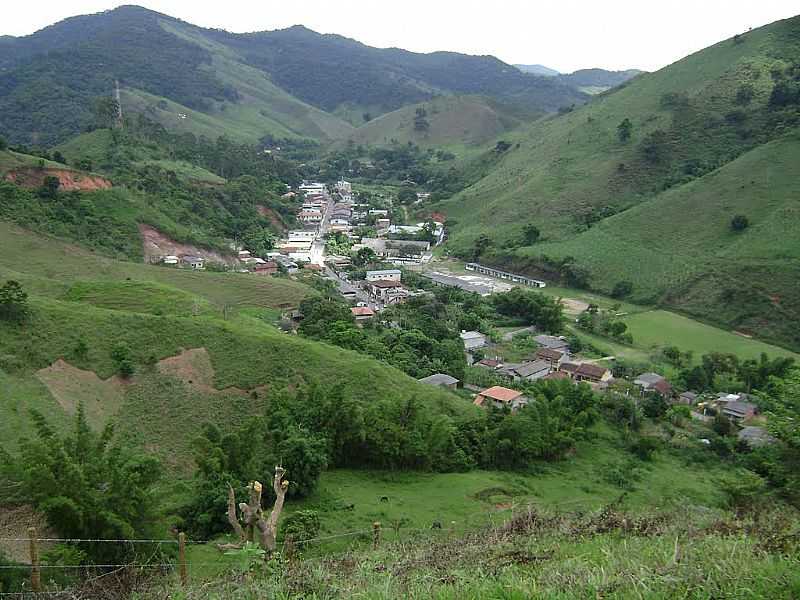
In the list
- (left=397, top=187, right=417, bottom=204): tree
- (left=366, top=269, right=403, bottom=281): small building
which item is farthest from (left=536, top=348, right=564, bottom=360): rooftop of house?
(left=397, top=187, right=417, bottom=204): tree

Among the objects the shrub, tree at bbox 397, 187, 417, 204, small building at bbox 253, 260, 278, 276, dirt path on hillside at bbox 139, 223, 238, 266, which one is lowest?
the shrub

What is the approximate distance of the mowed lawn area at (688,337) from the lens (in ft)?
122

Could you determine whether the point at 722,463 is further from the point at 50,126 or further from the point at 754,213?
the point at 50,126

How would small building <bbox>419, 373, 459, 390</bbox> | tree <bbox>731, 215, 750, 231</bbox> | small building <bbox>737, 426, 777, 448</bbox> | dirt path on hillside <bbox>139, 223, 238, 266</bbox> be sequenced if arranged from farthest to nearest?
tree <bbox>731, 215, 750, 231</bbox> < dirt path on hillside <bbox>139, 223, 238, 266</bbox> < small building <bbox>419, 373, 459, 390</bbox> < small building <bbox>737, 426, 777, 448</bbox>

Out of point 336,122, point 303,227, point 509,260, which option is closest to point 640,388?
point 509,260

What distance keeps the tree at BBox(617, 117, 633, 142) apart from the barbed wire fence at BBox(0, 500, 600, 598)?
62.2 m

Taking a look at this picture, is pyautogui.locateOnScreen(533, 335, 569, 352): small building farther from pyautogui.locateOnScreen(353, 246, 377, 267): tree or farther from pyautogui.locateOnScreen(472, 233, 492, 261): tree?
pyautogui.locateOnScreen(353, 246, 377, 267): tree

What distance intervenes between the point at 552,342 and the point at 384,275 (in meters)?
18.1

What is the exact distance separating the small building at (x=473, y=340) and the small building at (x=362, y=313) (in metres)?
6.06

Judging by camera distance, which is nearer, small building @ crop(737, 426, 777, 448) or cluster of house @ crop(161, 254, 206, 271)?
small building @ crop(737, 426, 777, 448)

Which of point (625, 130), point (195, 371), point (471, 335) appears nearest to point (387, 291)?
point (471, 335)

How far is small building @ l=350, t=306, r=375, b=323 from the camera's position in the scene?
38531 mm

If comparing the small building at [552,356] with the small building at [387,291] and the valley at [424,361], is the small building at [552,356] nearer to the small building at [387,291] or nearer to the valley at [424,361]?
the valley at [424,361]

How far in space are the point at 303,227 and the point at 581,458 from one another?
5395 centimetres
